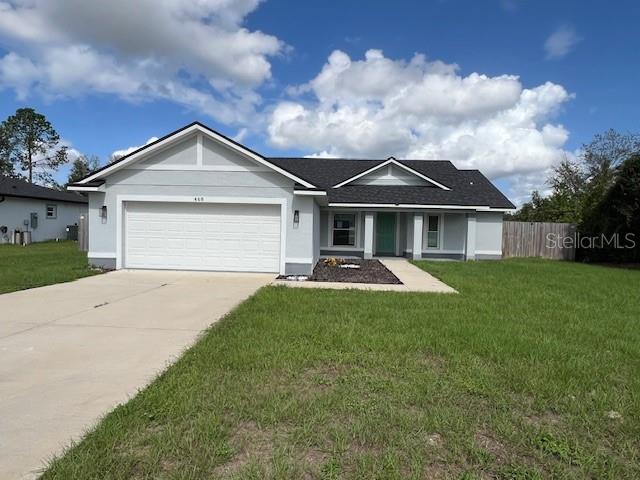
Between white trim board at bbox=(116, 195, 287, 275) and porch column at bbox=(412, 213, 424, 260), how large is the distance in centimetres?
767

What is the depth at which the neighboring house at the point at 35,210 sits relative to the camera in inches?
958

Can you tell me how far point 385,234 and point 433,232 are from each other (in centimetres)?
218

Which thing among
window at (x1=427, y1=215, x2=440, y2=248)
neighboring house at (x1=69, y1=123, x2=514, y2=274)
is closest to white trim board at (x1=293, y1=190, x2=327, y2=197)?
neighboring house at (x1=69, y1=123, x2=514, y2=274)

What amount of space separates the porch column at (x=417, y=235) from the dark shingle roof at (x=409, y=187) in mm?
645

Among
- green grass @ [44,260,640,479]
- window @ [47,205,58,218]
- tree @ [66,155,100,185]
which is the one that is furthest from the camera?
tree @ [66,155,100,185]

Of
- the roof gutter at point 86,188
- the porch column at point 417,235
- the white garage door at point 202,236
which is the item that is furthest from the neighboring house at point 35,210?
the porch column at point 417,235

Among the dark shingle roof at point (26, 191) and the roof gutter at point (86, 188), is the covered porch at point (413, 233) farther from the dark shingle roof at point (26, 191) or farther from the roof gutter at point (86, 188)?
the dark shingle roof at point (26, 191)

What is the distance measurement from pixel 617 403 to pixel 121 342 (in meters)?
5.52

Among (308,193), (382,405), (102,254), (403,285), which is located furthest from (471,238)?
(382,405)

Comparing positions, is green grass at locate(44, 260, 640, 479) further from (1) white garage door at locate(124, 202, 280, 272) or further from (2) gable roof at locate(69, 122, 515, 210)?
(2) gable roof at locate(69, 122, 515, 210)

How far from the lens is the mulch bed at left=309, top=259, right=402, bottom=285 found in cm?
1134

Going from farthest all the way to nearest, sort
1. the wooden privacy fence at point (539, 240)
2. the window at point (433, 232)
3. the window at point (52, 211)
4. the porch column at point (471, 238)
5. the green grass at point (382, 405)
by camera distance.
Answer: the window at point (52, 211)
the wooden privacy fence at point (539, 240)
the window at point (433, 232)
the porch column at point (471, 238)
the green grass at point (382, 405)

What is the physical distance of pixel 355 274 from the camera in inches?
497

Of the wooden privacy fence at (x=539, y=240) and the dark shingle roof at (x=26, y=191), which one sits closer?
the wooden privacy fence at (x=539, y=240)
